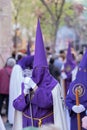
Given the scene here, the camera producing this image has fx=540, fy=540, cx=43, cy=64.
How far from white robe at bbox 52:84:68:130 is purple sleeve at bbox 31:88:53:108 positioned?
0.08 meters

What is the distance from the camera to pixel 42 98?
7988 millimetres

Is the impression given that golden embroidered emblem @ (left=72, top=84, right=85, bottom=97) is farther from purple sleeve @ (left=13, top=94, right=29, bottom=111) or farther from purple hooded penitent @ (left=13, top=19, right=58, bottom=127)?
purple sleeve @ (left=13, top=94, right=29, bottom=111)

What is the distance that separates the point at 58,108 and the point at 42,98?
1.18ft

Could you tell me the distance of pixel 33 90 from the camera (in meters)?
8.13

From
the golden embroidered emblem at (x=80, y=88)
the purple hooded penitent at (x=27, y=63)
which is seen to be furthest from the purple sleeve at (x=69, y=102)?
the purple hooded penitent at (x=27, y=63)

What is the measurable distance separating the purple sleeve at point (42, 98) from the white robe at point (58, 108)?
0.27 feet

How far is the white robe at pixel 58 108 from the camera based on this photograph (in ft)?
26.7

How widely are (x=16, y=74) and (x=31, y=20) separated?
36439 mm

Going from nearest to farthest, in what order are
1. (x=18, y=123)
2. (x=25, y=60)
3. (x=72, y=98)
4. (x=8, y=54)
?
(x=72, y=98) → (x=18, y=123) → (x=25, y=60) → (x=8, y=54)

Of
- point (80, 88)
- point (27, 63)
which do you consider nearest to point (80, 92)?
point (80, 88)

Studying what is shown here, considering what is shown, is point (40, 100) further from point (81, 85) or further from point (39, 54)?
point (39, 54)

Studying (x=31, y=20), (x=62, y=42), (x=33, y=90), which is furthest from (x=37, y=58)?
(x=62, y=42)

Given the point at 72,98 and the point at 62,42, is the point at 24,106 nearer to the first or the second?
the point at 72,98

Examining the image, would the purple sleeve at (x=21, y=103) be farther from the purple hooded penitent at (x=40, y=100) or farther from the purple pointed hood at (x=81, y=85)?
the purple pointed hood at (x=81, y=85)
